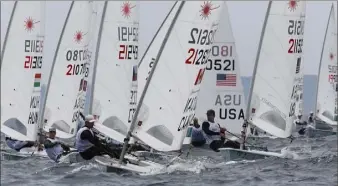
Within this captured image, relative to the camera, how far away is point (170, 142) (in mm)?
16766

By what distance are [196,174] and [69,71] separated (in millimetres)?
9558

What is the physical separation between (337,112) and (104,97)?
22.4 metres

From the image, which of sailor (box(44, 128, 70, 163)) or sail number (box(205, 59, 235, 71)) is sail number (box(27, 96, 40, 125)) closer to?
sailor (box(44, 128, 70, 163))

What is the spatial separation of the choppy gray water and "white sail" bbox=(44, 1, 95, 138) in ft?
17.9

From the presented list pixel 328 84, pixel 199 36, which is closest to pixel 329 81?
pixel 328 84

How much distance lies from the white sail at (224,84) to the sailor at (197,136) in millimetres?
1351

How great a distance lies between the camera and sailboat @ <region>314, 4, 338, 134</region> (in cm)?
4119

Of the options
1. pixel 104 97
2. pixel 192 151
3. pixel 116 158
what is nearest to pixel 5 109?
pixel 104 97

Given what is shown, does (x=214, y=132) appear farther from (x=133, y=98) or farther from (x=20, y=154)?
(x=20, y=154)

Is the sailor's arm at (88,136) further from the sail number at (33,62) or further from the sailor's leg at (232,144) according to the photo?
the sail number at (33,62)

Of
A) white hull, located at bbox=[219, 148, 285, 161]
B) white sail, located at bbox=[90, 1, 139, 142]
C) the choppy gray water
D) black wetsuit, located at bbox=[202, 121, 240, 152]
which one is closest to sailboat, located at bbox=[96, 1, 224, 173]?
the choppy gray water

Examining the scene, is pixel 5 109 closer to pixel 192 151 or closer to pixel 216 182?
pixel 192 151

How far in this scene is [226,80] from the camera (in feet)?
72.7

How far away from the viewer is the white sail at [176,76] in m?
16.6
